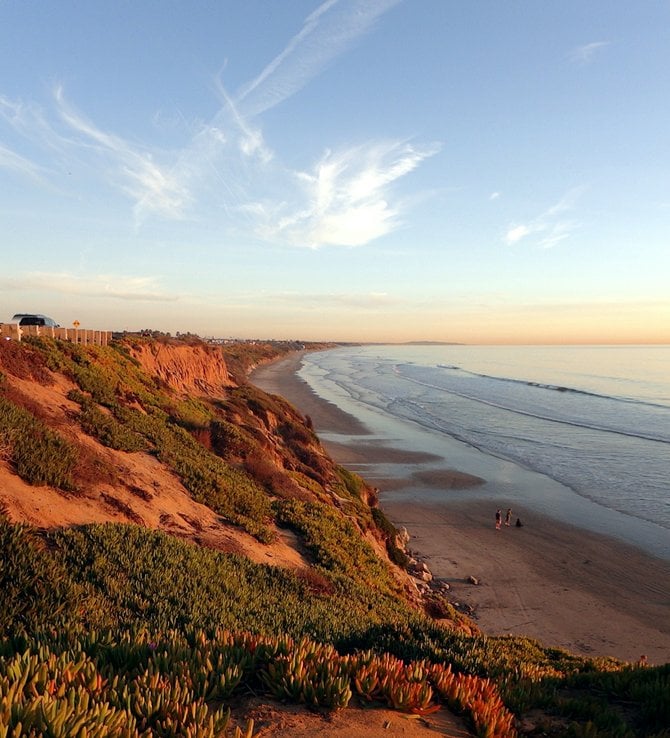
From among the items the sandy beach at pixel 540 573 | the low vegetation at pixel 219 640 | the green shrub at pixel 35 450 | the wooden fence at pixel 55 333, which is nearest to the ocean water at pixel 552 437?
the sandy beach at pixel 540 573

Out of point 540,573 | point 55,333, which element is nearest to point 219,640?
point 540,573

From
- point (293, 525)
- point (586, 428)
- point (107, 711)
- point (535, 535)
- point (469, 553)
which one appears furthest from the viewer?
point (586, 428)

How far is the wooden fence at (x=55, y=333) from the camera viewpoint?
1865 cm

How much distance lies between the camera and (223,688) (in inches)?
160

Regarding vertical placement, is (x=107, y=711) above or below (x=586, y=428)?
above

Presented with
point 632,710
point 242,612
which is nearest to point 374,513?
point 242,612

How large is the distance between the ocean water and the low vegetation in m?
16.5

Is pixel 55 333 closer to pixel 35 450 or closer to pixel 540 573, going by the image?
pixel 35 450

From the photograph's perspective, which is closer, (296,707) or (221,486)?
(296,707)

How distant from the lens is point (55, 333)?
77.3 ft

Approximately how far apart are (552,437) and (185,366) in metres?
33.1

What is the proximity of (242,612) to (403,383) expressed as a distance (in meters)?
85.2

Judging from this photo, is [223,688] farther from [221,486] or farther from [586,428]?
[586,428]

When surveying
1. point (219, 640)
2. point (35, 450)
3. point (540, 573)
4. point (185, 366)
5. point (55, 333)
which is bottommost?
point (540, 573)
